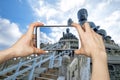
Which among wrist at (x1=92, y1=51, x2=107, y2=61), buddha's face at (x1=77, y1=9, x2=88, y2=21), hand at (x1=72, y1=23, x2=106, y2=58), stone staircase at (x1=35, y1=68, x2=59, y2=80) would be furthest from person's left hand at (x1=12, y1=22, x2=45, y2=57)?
buddha's face at (x1=77, y1=9, x2=88, y2=21)

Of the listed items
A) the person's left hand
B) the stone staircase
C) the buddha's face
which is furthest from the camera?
the buddha's face

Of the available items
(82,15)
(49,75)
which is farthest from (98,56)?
(82,15)

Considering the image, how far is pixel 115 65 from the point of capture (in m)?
17.4

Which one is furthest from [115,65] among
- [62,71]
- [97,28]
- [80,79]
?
[62,71]

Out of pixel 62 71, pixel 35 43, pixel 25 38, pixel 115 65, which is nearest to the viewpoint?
pixel 25 38

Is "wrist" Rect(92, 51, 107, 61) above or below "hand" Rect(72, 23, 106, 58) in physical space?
below

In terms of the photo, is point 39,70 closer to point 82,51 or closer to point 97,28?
point 82,51

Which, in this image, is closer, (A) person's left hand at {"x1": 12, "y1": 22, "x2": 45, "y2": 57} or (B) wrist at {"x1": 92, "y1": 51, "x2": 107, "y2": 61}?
(B) wrist at {"x1": 92, "y1": 51, "x2": 107, "y2": 61}

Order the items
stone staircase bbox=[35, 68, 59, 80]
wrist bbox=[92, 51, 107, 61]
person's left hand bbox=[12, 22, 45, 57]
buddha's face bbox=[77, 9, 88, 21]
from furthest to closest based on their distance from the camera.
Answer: buddha's face bbox=[77, 9, 88, 21] → stone staircase bbox=[35, 68, 59, 80] → person's left hand bbox=[12, 22, 45, 57] → wrist bbox=[92, 51, 107, 61]

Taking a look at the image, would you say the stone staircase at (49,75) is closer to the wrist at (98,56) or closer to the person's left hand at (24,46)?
the person's left hand at (24,46)

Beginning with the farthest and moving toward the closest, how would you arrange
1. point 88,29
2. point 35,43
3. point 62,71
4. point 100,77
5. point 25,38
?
point 62,71, point 35,43, point 25,38, point 88,29, point 100,77

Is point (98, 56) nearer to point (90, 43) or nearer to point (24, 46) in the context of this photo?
point (90, 43)

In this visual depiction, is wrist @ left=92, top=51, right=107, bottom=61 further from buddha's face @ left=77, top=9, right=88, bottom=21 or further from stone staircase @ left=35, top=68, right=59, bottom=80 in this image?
buddha's face @ left=77, top=9, right=88, bottom=21

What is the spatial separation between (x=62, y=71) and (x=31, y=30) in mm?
4808
